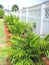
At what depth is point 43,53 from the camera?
5246mm

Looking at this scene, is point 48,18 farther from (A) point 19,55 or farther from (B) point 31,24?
(A) point 19,55

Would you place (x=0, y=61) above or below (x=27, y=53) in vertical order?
below

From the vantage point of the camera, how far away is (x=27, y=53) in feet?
16.9

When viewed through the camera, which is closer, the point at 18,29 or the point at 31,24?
the point at 18,29

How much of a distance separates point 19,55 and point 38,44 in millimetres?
595

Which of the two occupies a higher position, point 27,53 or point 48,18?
point 48,18

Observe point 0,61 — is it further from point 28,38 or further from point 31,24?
point 31,24

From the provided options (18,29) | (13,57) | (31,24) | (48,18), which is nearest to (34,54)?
(13,57)

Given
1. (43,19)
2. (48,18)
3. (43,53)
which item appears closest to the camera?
(43,53)

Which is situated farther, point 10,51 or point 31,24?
point 31,24

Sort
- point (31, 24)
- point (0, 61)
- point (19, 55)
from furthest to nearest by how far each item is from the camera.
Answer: point (31, 24) < point (0, 61) < point (19, 55)

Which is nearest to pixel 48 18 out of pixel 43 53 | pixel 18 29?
pixel 18 29

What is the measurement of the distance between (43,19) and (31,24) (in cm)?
176

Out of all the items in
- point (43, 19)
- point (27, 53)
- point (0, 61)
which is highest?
point (43, 19)
